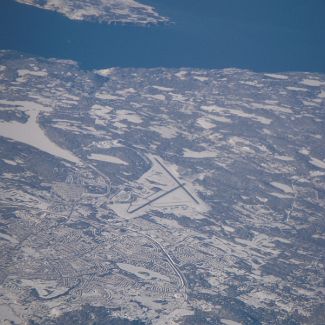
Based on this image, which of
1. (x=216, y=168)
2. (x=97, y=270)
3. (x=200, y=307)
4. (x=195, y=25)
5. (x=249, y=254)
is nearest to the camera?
(x=200, y=307)

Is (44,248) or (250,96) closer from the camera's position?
(44,248)

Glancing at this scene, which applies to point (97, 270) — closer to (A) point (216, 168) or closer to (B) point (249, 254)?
(B) point (249, 254)

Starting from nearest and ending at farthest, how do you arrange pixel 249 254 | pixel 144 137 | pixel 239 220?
pixel 249 254, pixel 239 220, pixel 144 137

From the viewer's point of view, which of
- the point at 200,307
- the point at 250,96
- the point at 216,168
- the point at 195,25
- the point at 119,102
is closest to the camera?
Result: the point at 200,307

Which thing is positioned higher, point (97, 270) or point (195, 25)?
point (195, 25)

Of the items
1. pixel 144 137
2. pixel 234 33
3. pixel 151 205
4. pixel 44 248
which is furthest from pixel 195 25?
pixel 44 248

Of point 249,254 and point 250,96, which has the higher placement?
point 250,96

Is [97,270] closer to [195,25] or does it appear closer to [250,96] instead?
[250,96]

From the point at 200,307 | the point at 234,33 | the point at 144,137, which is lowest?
the point at 200,307

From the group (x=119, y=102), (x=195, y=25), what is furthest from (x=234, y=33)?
(x=119, y=102)
